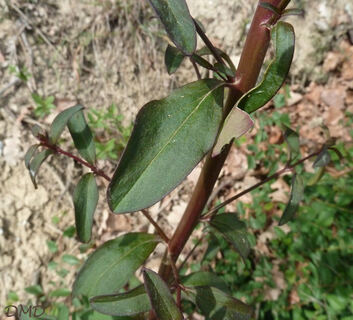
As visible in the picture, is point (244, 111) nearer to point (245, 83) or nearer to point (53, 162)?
point (245, 83)

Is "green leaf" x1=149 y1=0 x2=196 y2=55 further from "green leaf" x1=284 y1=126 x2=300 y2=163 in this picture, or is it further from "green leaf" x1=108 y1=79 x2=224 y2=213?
"green leaf" x1=284 y1=126 x2=300 y2=163

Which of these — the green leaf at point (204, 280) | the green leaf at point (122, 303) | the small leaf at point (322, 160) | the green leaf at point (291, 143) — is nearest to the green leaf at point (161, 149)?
the green leaf at point (122, 303)

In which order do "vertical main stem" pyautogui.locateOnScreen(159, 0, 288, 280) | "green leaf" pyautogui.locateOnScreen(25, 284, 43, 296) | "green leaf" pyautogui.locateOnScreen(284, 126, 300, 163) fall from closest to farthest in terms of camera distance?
"vertical main stem" pyautogui.locateOnScreen(159, 0, 288, 280) < "green leaf" pyautogui.locateOnScreen(284, 126, 300, 163) < "green leaf" pyautogui.locateOnScreen(25, 284, 43, 296)

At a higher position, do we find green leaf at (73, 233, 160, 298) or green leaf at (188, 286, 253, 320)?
green leaf at (73, 233, 160, 298)

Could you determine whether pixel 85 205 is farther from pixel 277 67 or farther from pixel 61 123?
pixel 277 67

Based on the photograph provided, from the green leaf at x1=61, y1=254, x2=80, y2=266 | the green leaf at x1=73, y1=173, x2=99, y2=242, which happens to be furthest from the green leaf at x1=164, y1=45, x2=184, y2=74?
the green leaf at x1=61, y1=254, x2=80, y2=266

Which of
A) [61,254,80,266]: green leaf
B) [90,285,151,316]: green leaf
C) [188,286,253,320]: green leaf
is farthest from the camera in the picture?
[61,254,80,266]: green leaf

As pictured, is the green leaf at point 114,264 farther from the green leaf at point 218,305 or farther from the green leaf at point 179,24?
the green leaf at point 179,24
